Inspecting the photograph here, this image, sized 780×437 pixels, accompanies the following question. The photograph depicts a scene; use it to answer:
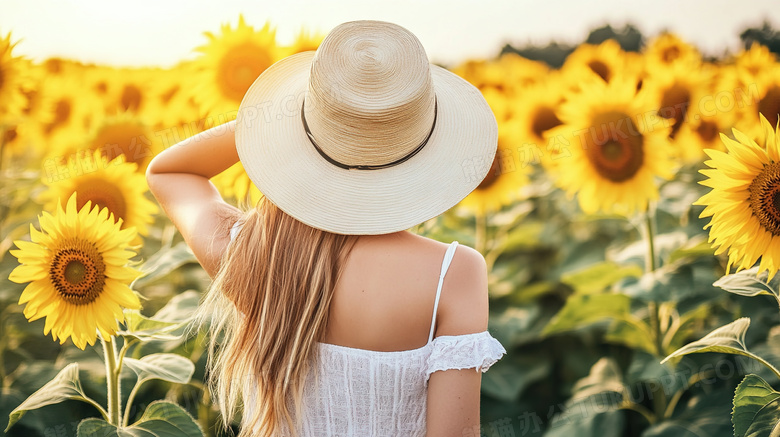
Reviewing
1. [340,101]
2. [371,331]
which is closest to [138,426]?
[371,331]

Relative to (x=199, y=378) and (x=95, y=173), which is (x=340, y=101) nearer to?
(x=95, y=173)

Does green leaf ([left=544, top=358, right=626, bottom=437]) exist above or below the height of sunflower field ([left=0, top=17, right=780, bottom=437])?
below

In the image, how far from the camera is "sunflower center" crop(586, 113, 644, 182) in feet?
8.41

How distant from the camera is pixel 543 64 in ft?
12.7

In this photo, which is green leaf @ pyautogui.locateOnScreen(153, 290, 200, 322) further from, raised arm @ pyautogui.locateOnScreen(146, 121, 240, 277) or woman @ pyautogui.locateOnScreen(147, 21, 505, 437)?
woman @ pyautogui.locateOnScreen(147, 21, 505, 437)

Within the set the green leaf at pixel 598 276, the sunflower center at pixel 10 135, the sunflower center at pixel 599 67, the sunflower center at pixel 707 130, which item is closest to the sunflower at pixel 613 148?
the green leaf at pixel 598 276

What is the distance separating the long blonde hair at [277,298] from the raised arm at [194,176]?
0.38 feet

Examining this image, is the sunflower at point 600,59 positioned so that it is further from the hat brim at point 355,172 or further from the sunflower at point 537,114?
the hat brim at point 355,172

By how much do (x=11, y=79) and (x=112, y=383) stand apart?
1147mm

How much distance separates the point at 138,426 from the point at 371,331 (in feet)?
2.65

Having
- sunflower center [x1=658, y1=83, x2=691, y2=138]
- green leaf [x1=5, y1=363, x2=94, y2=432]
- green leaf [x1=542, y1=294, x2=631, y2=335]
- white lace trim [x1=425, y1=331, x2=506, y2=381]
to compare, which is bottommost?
green leaf [x1=5, y1=363, x2=94, y2=432]

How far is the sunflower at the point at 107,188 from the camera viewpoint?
201 centimetres

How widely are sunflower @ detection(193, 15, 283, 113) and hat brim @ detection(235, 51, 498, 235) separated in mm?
1185

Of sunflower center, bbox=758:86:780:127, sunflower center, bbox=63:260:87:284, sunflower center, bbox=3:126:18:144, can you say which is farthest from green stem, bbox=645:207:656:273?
sunflower center, bbox=3:126:18:144
